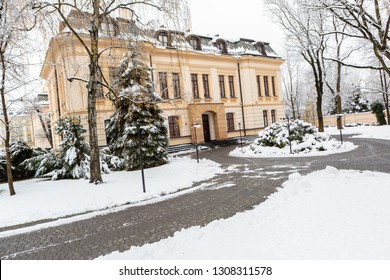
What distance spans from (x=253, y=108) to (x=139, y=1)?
24.3 m

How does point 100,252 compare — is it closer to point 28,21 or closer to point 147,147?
point 28,21

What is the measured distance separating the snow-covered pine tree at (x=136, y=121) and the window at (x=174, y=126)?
10111 millimetres

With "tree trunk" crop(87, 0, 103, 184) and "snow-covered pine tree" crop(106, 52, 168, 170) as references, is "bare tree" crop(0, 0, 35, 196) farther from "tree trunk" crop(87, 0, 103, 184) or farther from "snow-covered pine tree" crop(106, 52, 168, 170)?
"snow-covered pine tree" crop(106, 52, 168, 170)

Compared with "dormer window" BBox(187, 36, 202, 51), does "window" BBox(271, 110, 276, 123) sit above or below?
below

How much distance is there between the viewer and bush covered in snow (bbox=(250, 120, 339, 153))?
17.8 m

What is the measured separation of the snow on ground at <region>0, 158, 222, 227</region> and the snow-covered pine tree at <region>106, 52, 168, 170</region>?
237cm

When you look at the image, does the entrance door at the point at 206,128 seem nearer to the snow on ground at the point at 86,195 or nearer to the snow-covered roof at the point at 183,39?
the snow-covered roof at the point at 183,39

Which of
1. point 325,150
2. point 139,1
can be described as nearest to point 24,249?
point 139,1

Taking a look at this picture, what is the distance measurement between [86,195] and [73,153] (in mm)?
5410

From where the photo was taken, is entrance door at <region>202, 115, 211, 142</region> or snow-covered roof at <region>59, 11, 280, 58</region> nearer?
snow-covered roof at <region>59, 11, 280, 58</region>

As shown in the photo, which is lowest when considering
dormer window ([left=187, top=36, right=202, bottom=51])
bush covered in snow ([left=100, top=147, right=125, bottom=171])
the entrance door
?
bush covered in snow ([left=100, top=147, right=125, bottom=171])

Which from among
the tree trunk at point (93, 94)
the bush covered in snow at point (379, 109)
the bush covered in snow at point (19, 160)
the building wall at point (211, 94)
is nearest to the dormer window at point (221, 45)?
the building wall at point (211, 94)

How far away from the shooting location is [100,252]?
4934 mm

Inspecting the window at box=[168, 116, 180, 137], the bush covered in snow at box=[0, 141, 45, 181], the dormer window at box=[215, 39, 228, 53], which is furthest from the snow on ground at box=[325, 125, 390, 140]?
the bush covered in snow at box=[0, 141, 45, 181]
